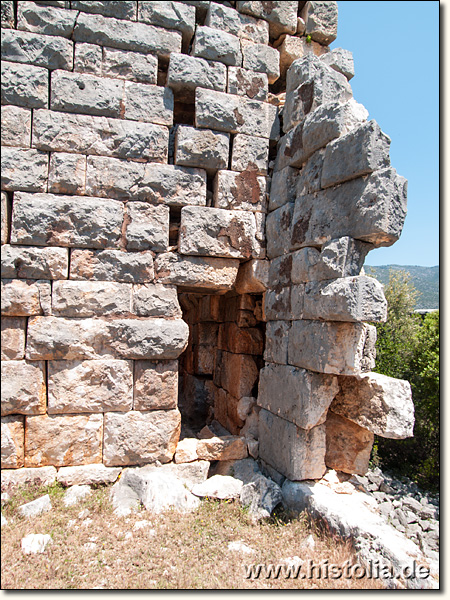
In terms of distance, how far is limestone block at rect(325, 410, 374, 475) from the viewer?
4406 mm

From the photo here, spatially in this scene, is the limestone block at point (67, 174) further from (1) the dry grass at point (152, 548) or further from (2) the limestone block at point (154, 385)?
(1) the dry grass at point (152, 548)

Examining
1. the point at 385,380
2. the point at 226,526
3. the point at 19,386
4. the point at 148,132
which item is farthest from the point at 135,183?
the point at 226,526

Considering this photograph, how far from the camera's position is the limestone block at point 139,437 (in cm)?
441

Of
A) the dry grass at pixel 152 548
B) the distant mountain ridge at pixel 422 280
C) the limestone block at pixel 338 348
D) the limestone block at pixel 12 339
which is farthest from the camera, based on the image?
the distant mountain ridge at pixel 422 280

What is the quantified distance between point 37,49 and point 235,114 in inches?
82.4

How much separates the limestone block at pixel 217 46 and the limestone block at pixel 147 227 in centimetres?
179

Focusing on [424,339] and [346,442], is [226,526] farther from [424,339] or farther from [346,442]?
[424,339]

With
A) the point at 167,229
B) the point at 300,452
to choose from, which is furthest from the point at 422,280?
the point at 167,229

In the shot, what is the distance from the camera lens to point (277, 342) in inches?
192

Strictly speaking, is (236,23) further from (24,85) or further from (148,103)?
(24,85)

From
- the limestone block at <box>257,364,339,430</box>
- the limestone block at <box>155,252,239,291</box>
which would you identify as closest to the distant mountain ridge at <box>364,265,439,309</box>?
the limestone block at <box>257,364,339,430</box>

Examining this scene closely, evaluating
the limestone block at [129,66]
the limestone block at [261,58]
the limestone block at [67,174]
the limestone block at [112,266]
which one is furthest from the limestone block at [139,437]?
the limestone block at [261,58]

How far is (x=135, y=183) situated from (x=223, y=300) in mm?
2482

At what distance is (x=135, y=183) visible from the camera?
455cm
